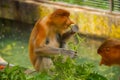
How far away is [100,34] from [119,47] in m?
6.35

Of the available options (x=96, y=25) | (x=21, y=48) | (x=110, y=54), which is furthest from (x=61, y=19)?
(x=21, y=48)

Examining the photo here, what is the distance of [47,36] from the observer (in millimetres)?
6191

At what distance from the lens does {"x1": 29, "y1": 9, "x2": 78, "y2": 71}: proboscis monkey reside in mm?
5727

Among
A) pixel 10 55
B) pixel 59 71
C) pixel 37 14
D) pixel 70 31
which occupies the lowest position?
pixel 10 55

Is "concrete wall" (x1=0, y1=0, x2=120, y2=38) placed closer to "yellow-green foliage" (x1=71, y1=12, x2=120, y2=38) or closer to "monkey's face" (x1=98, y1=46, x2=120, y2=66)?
"yellow-green foliage" (x1=71, y1=12, x2=120, y2=38)

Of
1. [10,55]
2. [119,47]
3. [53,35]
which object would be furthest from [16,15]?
[119,47]

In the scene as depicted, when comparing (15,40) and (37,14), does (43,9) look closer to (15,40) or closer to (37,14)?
(37,14)

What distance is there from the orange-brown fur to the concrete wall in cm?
373

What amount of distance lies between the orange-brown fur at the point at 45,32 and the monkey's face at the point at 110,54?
1773 mm

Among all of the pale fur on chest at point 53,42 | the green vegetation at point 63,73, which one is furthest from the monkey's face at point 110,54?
the pale fur on chest at point 53,42

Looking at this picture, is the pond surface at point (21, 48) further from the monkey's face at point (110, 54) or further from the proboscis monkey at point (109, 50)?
the proboscis monkey at point (109, 50)

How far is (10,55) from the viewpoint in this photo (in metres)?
10.3

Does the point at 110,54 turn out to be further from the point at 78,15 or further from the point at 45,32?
the point at 78,15

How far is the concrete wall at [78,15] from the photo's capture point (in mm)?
9859
